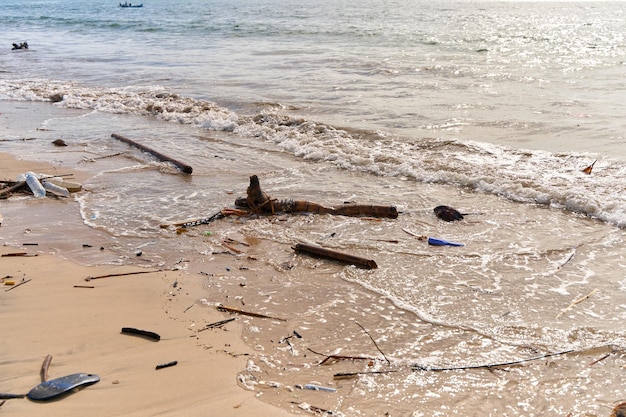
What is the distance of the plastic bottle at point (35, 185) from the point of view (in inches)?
296

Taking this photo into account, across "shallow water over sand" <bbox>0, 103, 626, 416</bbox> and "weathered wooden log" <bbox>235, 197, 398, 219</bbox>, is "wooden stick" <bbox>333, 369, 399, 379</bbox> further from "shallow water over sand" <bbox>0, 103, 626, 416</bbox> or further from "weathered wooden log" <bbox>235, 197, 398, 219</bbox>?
"weathered wooden log" <bbox>235, 197, 398, 219</bbox>

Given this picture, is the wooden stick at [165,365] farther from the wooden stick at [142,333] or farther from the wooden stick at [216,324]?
the wooden stick at [216,324]

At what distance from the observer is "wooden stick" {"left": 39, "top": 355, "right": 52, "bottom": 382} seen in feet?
11.6

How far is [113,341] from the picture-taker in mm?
4078

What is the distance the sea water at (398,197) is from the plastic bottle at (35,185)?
0.60m

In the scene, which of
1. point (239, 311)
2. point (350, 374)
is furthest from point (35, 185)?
point (350, 374)

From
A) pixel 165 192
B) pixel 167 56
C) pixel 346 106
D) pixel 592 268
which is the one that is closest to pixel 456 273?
pixel 592 268

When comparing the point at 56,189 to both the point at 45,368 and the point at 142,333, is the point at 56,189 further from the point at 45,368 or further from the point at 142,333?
the point at 45,368

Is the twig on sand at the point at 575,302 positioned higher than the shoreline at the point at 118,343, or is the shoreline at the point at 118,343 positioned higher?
the twig on sand at the point at 575,302

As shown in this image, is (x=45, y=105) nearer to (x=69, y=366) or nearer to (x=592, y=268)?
(x=69, y=366)

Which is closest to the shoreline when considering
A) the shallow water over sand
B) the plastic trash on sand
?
the shallow water over sand

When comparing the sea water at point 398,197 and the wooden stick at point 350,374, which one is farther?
the sea water at point 398,197

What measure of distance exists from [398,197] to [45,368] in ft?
17.6

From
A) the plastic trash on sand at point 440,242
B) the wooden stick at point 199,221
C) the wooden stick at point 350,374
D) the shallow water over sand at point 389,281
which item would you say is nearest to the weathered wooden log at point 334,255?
the shallow water over sand at point 389,281
